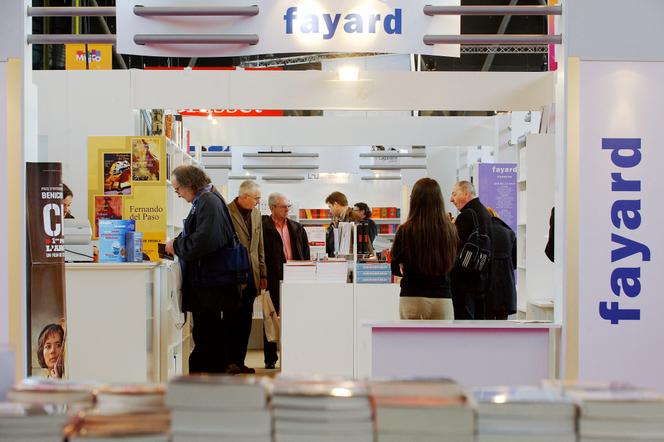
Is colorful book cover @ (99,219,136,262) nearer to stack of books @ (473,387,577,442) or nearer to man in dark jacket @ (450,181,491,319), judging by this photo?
man in dark jacket @ (450,181,491,319)

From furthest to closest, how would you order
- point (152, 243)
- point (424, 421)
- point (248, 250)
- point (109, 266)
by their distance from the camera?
point (152, 243) < point (248, 250) < point (109, 266) < point (424, 421)

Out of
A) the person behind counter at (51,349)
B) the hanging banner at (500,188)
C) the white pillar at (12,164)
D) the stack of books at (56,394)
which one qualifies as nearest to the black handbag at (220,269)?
the person behind counter at (51,349)

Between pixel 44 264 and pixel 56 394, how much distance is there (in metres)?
2.20

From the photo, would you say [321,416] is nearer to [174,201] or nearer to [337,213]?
[174,201]

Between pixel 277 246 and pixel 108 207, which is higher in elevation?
pixel 108 207

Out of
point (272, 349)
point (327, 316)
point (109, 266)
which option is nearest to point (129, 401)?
point (109, 266)

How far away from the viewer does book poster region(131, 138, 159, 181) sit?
7488 mm

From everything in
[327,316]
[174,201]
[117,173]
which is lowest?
[327,316]

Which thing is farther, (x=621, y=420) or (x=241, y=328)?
(x=241, y=328)

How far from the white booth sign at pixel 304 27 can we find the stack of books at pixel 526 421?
2622 millimetres

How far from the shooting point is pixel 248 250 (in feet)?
24.2

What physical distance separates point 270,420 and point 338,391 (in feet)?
0.54

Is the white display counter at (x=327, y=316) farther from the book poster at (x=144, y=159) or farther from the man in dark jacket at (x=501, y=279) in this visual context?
the book poster at (x=144, y=159)

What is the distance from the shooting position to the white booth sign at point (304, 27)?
13.8ft
